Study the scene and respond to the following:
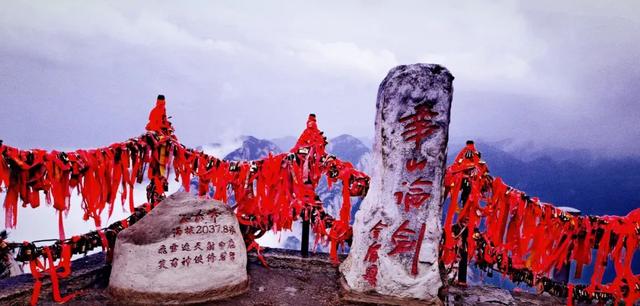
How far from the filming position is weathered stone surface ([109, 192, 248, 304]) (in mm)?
4426

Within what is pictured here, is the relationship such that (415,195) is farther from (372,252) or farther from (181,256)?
(181,256)

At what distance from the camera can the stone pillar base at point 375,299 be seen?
4672 mm

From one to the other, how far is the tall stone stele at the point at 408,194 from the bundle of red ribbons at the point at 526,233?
60 cm

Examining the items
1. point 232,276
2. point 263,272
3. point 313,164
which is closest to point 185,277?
point 232,276

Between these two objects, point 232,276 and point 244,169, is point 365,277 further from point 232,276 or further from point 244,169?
point 244,169

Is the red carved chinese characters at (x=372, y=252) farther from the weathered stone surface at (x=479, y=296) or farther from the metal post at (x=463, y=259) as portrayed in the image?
the metal post at (x=463, y=259)

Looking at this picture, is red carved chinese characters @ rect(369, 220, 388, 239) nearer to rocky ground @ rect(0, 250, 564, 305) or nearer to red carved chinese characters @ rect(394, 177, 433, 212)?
red carved chinese characters @ rect(394, 177, 433, 212)

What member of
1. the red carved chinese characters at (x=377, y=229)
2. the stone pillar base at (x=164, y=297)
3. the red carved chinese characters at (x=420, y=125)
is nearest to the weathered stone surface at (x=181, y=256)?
the stone pillar base at (x=164, y=297)

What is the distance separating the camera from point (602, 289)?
5203 mm

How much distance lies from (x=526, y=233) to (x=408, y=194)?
1741 millimetres

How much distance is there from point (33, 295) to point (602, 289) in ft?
21.6

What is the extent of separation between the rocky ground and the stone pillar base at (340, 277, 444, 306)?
117 mm

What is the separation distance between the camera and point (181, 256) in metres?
4.55

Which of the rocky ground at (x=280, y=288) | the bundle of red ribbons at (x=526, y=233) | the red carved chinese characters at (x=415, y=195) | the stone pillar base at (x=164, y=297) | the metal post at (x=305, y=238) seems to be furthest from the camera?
the metal post at (x=305, y=238)
